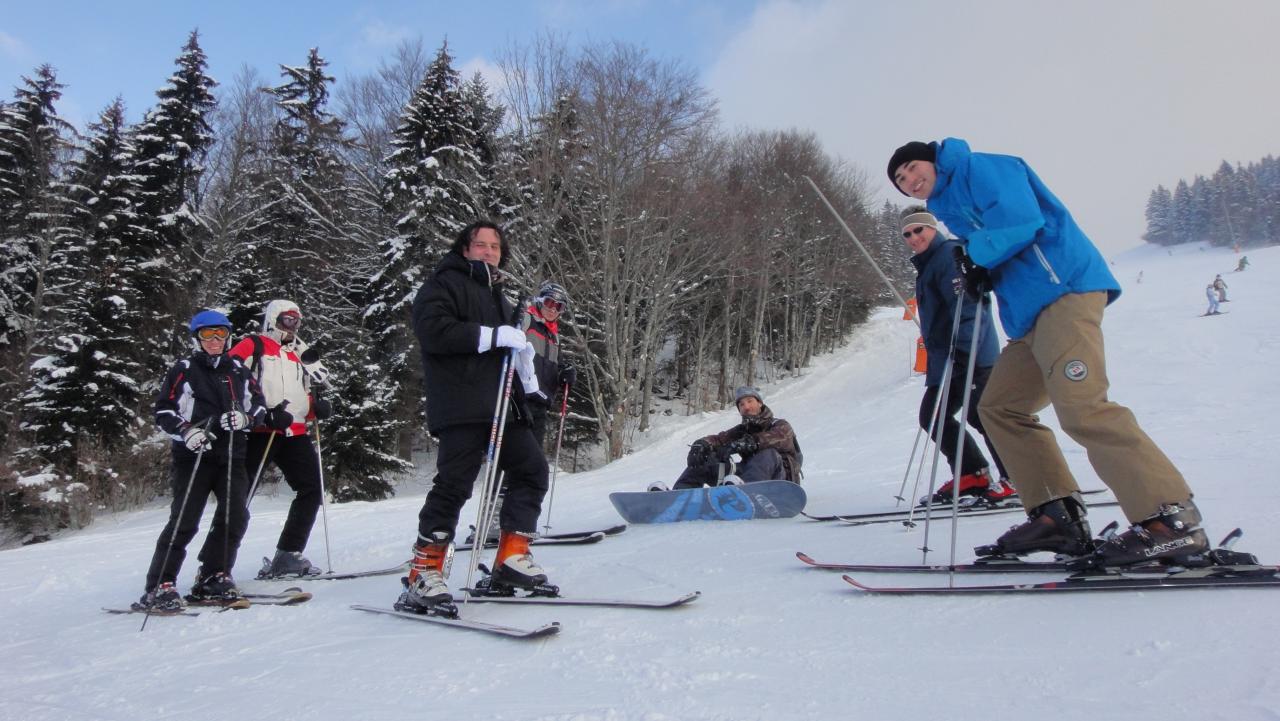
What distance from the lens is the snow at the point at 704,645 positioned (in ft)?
6.32

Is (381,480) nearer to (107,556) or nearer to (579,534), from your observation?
(107,556)

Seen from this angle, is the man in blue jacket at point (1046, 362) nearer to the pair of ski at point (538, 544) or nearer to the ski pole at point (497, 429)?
the ski pole at point (497, 429)

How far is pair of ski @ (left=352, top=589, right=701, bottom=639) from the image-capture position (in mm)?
2836

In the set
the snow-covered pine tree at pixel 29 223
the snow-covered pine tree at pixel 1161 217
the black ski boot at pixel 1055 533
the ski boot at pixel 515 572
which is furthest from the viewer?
the snow-covered pine tree at pixel 1161 217

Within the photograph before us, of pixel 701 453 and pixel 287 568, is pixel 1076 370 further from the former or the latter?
pixel 287 568

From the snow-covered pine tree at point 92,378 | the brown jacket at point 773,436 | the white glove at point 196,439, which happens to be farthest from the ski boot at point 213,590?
the snow-covered pine tree at point 92,378

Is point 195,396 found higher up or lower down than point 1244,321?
lower down

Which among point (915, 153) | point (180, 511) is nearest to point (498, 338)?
point (915, 153)

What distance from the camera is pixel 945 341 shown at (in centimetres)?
501

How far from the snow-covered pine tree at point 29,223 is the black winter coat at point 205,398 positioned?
56.8 feet

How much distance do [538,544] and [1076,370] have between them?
406 centimetres

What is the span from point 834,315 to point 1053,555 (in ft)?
116

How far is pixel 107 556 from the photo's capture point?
662 cm

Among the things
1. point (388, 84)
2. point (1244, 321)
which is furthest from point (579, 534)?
point (388, 84)
